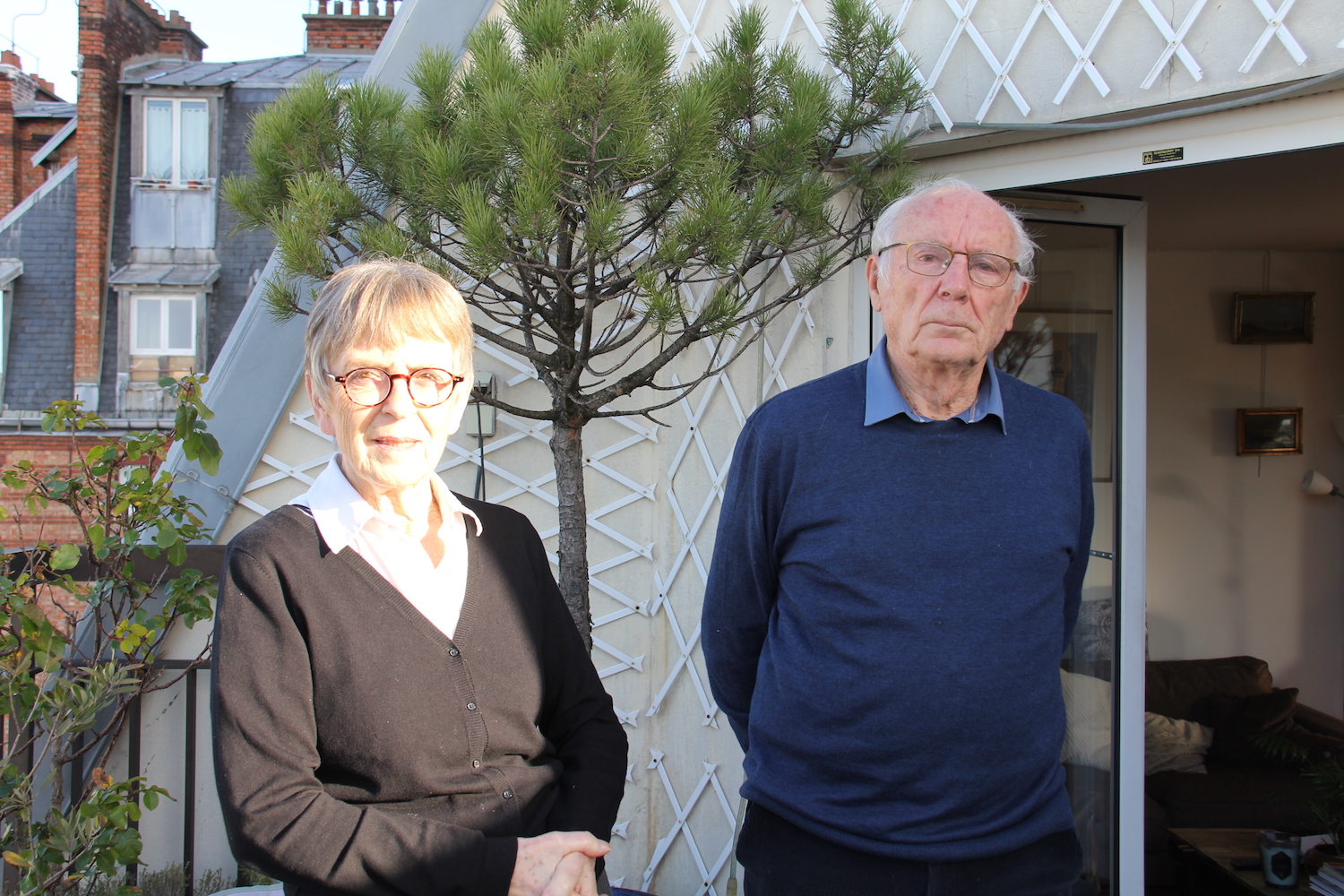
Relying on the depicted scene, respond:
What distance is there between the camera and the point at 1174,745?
423cm

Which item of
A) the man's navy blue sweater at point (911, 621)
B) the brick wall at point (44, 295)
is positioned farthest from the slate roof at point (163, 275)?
the man's navy blue sweater at point (911, 621)

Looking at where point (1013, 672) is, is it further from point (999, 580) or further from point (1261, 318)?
point (1261, 318)

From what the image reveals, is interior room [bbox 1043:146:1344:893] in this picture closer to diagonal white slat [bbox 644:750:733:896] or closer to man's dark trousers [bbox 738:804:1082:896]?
diagonal white slat [bbox 644:750:733:896]

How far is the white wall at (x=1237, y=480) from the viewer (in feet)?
Answer: 17.5

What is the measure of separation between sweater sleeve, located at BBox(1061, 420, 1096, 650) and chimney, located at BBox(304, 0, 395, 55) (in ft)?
53.5

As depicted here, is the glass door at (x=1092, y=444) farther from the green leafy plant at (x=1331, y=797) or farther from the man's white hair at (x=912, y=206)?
the man's white hair at (x=912, y=206)

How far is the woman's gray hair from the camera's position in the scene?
121cm

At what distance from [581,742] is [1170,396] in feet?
16.7

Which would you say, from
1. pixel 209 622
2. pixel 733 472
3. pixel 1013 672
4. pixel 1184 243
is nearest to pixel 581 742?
pixel 733 472

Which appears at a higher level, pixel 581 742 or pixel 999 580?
pixel 999 580

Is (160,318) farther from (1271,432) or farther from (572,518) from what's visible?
(1271,432)

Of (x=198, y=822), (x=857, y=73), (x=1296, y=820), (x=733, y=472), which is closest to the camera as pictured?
(x=733, y=472)

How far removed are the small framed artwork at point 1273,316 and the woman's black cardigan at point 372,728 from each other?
17.4ft

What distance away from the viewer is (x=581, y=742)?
1378 millimetres
